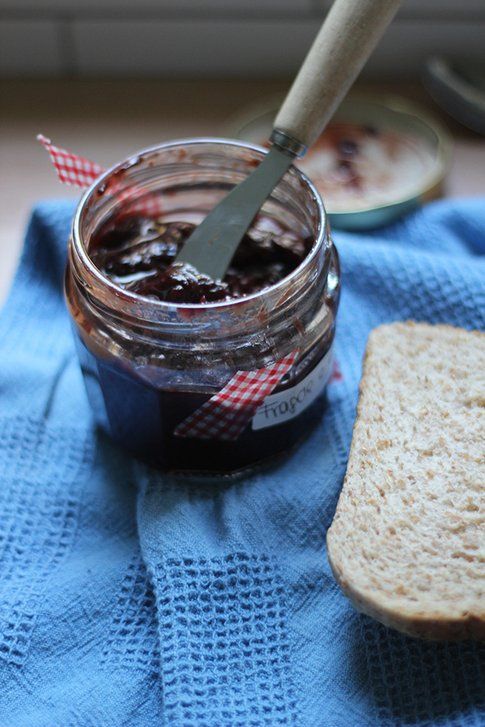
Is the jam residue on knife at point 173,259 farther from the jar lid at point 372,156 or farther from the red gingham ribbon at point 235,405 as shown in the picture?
the jar lid at point 372,156

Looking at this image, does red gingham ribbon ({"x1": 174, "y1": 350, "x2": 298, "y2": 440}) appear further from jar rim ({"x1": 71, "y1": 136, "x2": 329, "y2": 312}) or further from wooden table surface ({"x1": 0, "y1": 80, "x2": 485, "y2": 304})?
wooden table surface ({"x1": 0, "y1": 80, "x2": 485, "y2": 304})

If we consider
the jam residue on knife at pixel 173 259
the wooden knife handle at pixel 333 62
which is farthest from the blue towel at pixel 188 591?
the wooden knife handle at pixel 333 62

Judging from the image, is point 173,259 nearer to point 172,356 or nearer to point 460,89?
point 172,356

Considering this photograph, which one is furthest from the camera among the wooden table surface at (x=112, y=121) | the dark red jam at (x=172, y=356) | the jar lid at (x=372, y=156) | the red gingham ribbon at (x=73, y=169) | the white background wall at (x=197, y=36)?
the white background wall at (x=197, y=36)

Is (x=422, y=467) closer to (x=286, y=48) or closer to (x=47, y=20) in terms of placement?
(x=286, y=48)

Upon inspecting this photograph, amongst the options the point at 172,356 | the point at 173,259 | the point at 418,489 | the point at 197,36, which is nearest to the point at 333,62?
the point at 173,259

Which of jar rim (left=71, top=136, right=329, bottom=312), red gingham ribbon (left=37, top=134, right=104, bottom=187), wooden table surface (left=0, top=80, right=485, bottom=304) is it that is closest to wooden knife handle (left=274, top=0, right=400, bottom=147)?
jar rim (left=71, top=136, right=329, bottom=312)
